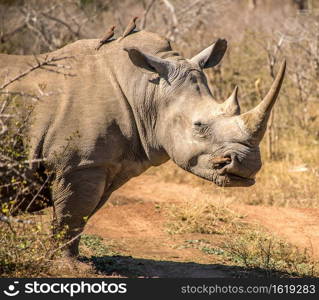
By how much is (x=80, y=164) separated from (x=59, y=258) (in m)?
0.90

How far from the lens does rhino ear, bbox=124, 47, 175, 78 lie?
20.9ft

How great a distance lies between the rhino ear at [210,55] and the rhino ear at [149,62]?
40 cm

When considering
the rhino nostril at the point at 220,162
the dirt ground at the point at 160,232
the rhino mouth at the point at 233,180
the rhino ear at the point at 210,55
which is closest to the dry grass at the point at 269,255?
the dirt ground at the point at 160,232

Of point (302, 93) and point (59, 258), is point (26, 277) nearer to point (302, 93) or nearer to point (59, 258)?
point (59, 258)

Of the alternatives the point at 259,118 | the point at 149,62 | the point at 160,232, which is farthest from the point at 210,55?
the point at 160,232

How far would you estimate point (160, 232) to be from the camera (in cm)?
902

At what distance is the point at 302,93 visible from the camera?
1412cm

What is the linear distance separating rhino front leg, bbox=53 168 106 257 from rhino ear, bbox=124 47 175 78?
998 millimetres

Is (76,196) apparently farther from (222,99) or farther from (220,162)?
(222,99)

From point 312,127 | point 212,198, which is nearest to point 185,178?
point 212,198

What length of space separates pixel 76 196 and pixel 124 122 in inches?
30.0

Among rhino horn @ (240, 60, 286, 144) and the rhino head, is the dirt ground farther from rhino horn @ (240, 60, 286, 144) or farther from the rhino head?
rhino horn @ (240, 60, 286, 144)

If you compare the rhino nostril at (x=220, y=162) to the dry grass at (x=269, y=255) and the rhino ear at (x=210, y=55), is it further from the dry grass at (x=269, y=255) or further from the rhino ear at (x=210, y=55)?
the dry grass at (x=269, y=255)

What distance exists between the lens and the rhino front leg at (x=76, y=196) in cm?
626
